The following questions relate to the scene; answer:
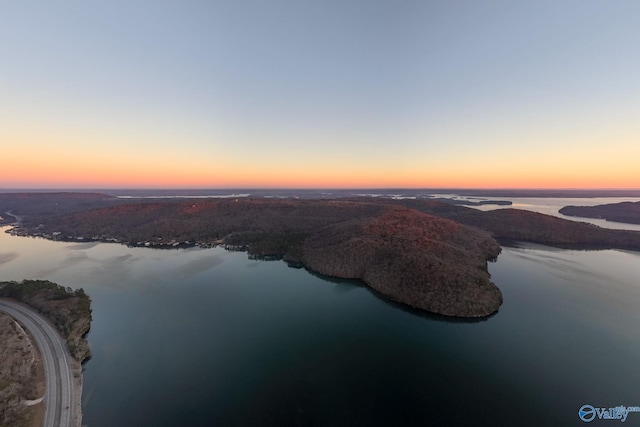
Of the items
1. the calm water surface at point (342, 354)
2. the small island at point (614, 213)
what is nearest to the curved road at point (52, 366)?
the calm water surface at point (342, 354)

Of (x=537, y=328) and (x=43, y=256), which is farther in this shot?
(x=43, y=256)

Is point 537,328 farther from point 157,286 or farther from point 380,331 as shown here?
point 157,286

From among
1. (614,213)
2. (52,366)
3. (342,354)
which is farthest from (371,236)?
(614,213)

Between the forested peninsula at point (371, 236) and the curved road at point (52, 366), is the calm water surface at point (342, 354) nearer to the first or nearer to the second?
the curved road at point (52, 366)

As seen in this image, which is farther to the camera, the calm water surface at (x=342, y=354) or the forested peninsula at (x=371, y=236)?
the forested peninsula at (x=371, y=236)

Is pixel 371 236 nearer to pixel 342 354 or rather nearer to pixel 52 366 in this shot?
pixel 342 354

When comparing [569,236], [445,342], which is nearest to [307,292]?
[445,342]

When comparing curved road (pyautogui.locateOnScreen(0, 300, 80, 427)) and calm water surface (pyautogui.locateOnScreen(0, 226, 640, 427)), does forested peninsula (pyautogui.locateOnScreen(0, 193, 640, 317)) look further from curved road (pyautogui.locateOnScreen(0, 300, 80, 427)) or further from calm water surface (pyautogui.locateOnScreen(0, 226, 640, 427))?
curved road (pyautogui.locateOnScreen(0, 300, 80, 427))

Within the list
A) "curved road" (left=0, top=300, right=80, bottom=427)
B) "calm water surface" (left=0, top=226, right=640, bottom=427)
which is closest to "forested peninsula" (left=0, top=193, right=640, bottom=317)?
"calm water surface" (left=0, top=226, right=640, bottom=427)
